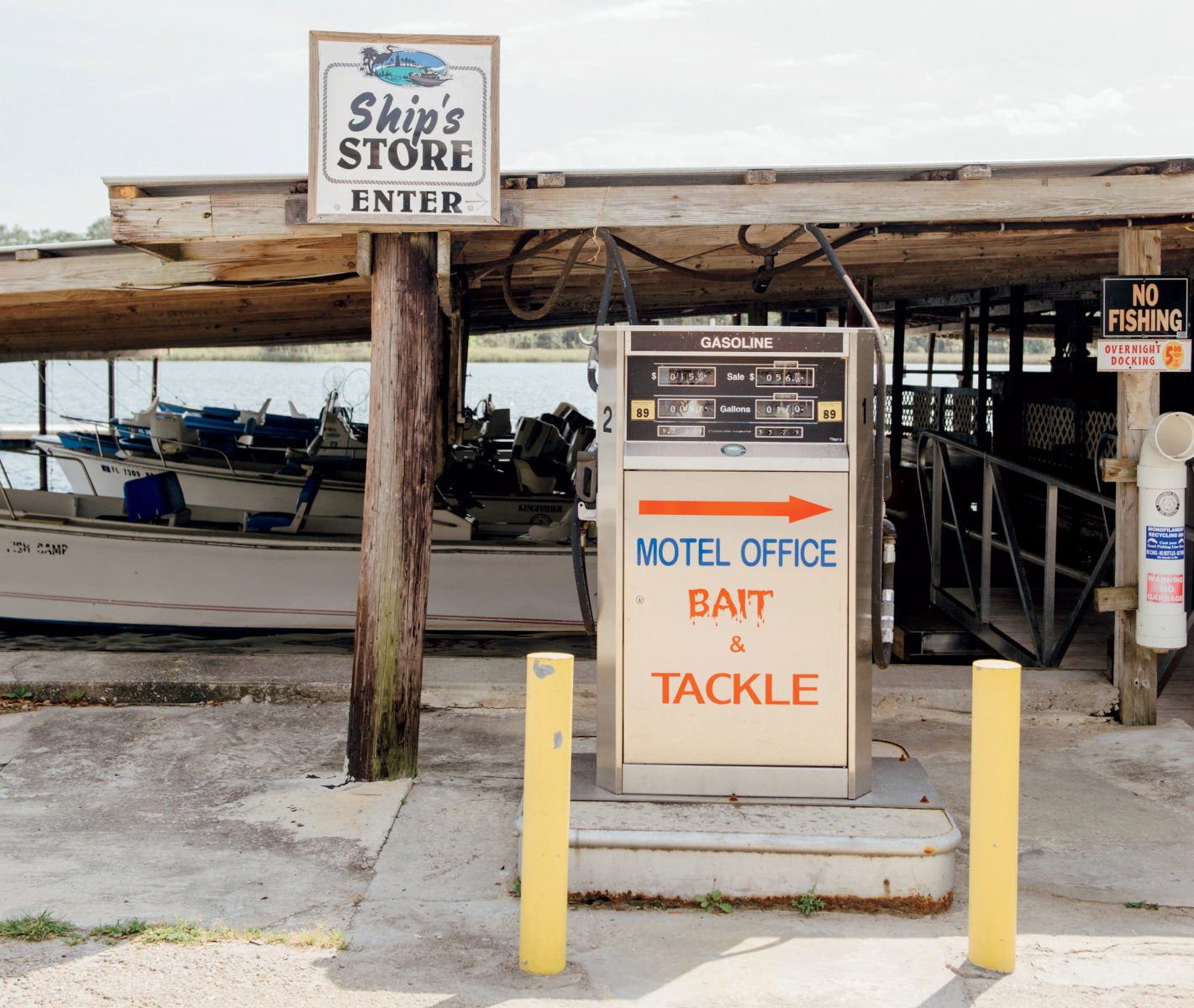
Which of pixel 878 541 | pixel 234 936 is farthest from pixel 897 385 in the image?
pixel 234 936

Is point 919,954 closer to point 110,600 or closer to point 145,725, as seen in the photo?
point 145,725

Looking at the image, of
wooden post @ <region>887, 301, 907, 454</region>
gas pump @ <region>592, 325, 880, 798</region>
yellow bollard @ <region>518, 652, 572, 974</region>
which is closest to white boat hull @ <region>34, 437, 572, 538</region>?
wooden post @ <region>887, 301, 907, 454</region>

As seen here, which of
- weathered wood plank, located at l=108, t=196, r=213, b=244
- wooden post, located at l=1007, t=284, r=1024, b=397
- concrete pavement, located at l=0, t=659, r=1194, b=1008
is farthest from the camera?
wooden post, located at l=1007, t=284, r=1024, b=397

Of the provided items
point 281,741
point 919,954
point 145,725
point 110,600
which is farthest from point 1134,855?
point 110,600

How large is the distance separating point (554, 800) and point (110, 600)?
7.93 m

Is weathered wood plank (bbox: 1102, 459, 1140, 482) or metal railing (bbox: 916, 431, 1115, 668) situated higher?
weathered wood plank (bbox: 1102, 459, 1140, 482)

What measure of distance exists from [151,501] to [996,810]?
930 cm

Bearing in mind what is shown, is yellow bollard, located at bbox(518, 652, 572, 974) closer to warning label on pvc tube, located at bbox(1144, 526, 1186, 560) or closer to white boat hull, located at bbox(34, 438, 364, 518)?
warning label on pvc tube, located at bbox(1144, 526, 1186, 560)

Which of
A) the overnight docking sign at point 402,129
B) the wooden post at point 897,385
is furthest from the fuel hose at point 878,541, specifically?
the wooden post at point 897,385

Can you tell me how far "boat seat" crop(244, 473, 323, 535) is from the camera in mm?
10672

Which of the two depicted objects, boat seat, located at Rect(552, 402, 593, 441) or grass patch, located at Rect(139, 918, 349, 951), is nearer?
grass patch, located at Rect(139, 918, 349, 951)

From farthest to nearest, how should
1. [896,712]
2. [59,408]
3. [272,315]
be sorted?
[59,408]
[272,315]
[896,712]

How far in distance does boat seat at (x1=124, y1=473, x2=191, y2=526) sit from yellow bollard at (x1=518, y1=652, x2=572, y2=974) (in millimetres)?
8268

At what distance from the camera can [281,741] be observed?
610 cm
